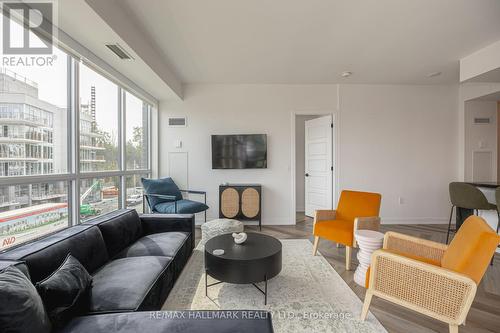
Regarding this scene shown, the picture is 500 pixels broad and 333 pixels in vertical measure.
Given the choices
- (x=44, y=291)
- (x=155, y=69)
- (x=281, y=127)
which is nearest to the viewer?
(x=44, y=291)

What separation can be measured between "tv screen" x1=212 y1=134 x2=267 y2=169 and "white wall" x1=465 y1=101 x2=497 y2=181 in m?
3.88

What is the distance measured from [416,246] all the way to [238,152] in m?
3.07

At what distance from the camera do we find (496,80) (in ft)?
10.9

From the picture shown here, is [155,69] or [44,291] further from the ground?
[155,69]

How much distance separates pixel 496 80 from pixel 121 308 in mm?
5218

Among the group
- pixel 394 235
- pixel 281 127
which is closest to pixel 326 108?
pixel 281 127

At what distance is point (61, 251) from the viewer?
5.11ft

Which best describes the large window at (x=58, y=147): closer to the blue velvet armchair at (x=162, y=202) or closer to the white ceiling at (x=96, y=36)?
the white ceiling at (x=96, y=36)

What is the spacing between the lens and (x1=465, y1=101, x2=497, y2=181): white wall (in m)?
4.34

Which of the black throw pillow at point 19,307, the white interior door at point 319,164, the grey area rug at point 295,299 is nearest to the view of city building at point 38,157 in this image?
the black throw pillow at point 19,307

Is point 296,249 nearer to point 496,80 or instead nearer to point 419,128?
point 419,128

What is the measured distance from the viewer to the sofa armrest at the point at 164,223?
2738mm

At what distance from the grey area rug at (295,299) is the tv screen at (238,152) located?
2.15m

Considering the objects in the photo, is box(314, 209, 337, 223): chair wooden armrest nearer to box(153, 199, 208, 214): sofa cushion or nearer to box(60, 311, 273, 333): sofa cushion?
box(153, 199, 208, 214): sofa cushion
